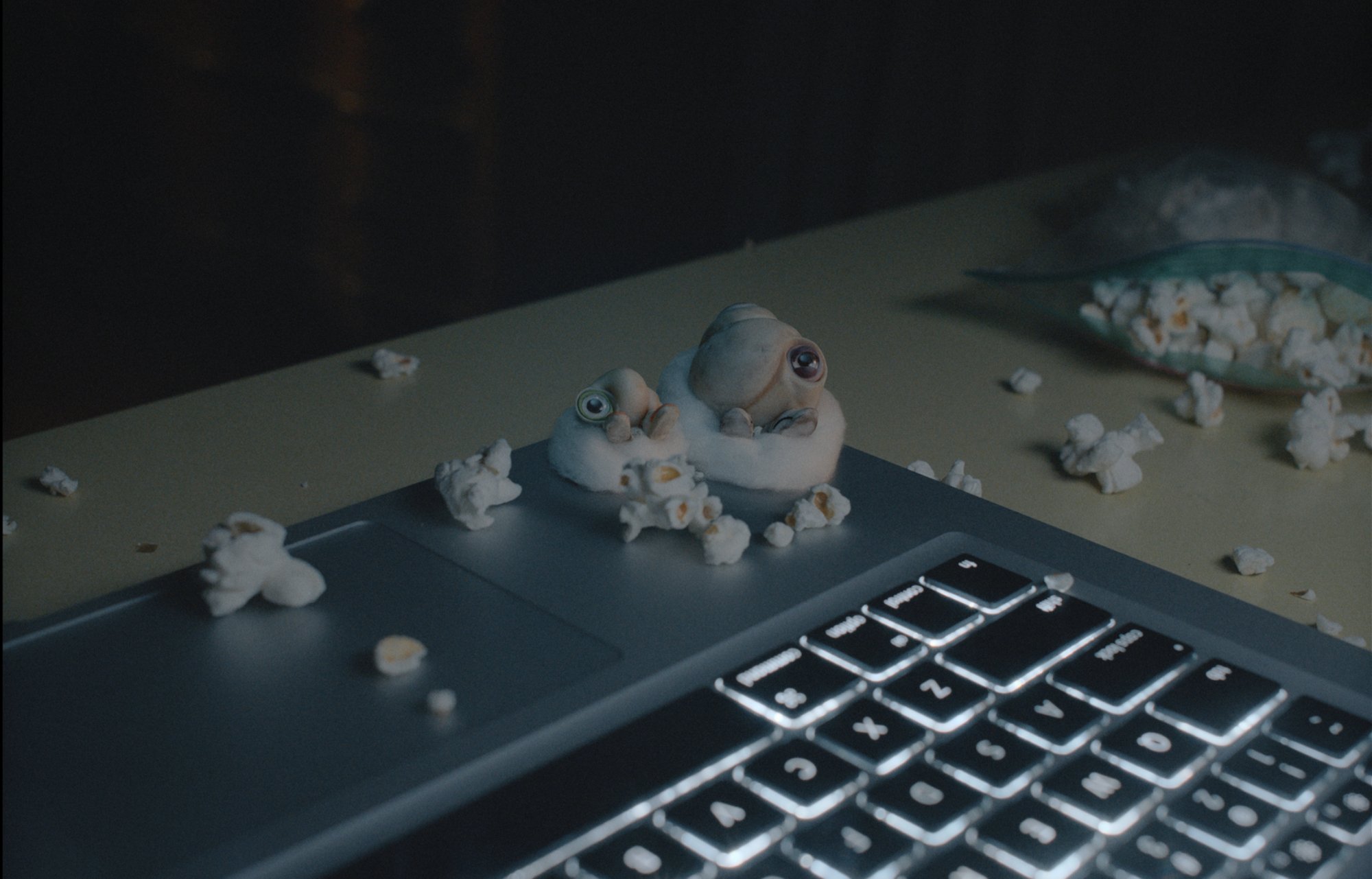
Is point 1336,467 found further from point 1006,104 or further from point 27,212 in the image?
point 27,212

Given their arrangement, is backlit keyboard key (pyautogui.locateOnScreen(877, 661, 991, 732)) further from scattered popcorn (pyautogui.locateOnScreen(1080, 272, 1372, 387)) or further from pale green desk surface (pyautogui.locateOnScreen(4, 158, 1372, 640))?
scattered popcorn (pyautogui.locateOnScreen(1080, 272, 1372, 387))

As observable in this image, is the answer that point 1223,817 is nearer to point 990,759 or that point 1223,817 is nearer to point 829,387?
point 990,759

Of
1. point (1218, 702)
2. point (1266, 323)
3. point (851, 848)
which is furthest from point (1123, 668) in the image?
point (1266, 323)

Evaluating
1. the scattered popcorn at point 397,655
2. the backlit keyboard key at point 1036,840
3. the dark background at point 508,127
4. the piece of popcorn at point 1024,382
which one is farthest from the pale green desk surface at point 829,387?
the dark background at point 508,127

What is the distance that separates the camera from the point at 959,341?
800 millimetres

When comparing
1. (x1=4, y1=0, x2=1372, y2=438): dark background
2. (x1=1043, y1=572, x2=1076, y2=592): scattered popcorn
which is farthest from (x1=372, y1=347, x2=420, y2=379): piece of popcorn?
(x1=4, y1=0, x2=1372, y2=438): dark background

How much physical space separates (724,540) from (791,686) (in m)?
0.08

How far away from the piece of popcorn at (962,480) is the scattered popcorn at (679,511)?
144 mm

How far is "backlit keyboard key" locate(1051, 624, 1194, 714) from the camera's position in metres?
0.42

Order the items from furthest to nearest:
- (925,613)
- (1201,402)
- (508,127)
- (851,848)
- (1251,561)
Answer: (508,127) < (1201,402) < (1251,561) < (925,613) < (851,848)

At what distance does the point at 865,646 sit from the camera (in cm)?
42

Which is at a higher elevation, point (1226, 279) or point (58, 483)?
point (1226, 279)

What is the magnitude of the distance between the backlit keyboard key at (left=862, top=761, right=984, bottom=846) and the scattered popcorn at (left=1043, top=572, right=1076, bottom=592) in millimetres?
120

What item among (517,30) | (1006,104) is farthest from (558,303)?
(1006,104)
